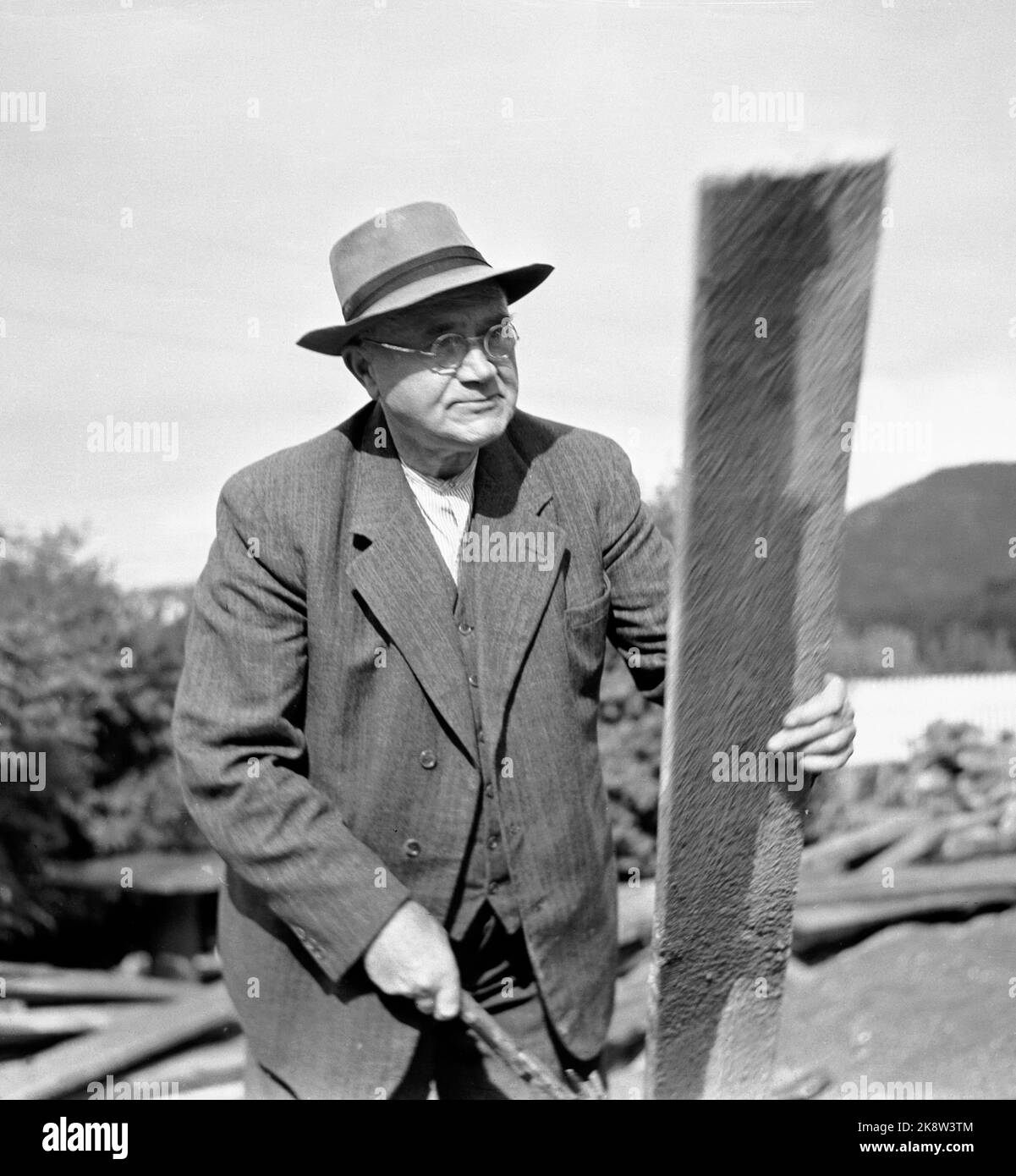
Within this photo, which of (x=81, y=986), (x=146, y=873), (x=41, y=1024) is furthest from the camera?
(x=146, y=873)

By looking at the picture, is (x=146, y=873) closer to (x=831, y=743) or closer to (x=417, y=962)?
(x=417, y=962)

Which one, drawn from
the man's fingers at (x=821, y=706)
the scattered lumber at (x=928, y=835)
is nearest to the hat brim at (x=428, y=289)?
the man's fingers at (x=821, y=706)

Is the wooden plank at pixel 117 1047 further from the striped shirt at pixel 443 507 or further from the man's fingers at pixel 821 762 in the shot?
the man's fingers at pixel 821 762

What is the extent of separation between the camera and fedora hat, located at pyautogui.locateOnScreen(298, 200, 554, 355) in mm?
2094

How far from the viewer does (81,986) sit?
12.9 ft

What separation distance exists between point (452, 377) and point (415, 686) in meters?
0.50

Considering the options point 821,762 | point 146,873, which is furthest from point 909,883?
point 821,762

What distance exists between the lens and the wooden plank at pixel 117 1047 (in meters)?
3.50

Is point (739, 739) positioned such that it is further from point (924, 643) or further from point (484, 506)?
point (924, 643)

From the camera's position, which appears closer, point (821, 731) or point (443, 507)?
point (821, 731)

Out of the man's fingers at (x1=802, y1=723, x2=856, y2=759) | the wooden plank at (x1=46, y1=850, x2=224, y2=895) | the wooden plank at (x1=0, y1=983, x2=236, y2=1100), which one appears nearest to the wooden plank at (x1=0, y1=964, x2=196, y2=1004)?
the wooden plank at (x1=0, y1=983, x2=236, y2=1100)

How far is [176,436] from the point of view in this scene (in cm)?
354

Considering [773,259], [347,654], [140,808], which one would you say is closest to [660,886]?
[347,654]

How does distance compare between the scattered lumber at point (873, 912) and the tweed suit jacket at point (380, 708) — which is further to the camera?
the scattered lumber at point (873, 912)
